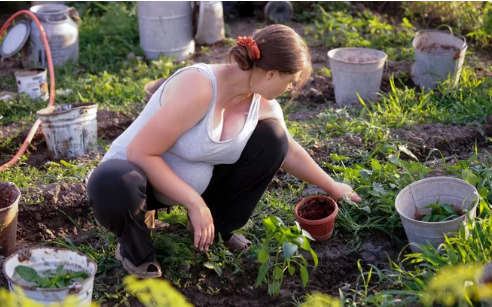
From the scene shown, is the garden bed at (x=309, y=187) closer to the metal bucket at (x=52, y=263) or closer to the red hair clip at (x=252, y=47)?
the metal bucket at (x=52, y=263)

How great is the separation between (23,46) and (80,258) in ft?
12.0

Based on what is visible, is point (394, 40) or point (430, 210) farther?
point (394, 40)

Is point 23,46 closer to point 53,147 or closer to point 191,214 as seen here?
point 53,147

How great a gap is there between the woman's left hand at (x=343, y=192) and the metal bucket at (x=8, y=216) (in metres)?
1.45

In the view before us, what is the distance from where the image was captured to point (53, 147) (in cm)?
411

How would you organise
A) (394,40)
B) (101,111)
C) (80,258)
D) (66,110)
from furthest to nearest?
(394,40), (101,111), (66,110), (80,258)

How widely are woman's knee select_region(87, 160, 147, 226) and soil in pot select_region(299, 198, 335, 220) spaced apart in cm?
84

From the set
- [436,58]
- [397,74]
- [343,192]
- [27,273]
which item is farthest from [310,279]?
[397,74]

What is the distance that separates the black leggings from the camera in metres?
2.51

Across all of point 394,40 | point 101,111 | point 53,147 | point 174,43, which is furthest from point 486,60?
point 53,147

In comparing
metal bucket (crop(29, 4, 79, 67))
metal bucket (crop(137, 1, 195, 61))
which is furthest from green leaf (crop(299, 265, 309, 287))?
metal bucket (crop(29, 4, 79, 67))

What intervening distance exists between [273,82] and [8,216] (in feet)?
4.29

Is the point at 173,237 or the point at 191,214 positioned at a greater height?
the point at 191,214

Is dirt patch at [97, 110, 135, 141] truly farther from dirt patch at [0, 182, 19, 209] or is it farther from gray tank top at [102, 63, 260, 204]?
gray tank top at [102, 63, 260, 204]
